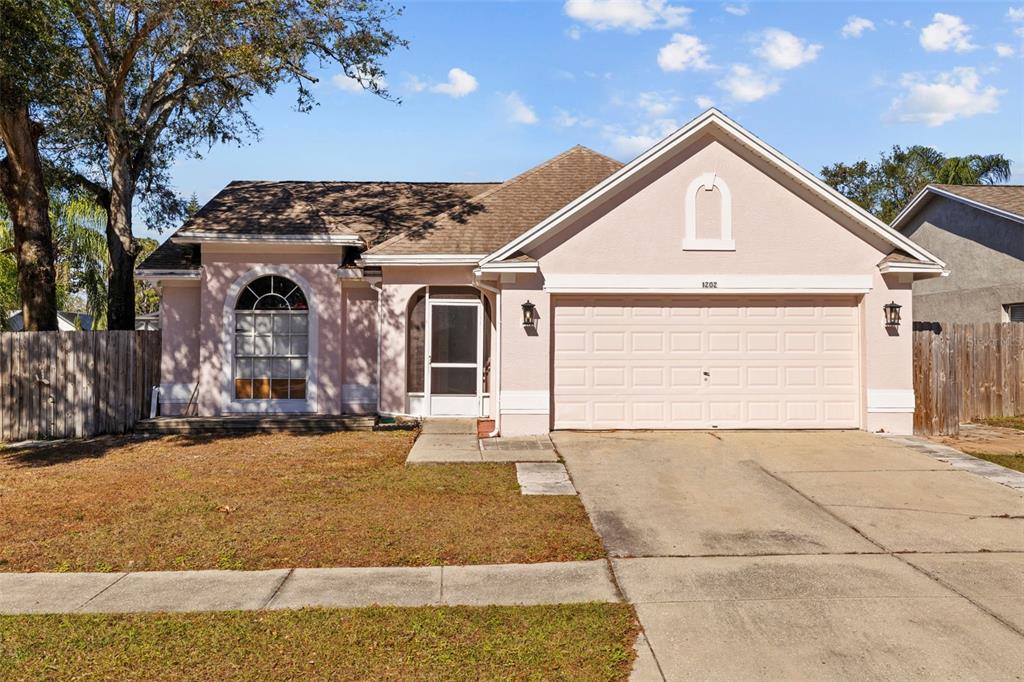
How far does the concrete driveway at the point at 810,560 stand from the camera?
4.68 meters

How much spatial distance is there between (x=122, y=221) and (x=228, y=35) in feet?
16.7

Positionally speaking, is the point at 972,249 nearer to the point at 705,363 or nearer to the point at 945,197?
the point at 945,197

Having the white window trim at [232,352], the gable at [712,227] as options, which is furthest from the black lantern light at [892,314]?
the white window trim at [232,352]

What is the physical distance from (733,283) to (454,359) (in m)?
5.57

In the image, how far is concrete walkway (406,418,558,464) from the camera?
1048cm

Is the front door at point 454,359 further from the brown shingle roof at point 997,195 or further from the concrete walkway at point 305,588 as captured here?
the brown shingle roof at point 997,195

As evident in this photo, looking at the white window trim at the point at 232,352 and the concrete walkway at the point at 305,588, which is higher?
the white window trim at the point at 232,352

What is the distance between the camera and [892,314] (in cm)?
1220

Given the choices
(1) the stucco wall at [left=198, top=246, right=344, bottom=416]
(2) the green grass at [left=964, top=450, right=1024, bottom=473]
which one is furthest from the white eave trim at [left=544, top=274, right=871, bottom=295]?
(1) the stucco wall at [left=198, top=246, right=344, bottom=416]

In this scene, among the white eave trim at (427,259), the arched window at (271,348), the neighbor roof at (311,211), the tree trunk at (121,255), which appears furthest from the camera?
the tree trunk at (121,255)

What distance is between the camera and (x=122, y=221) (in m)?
16.9

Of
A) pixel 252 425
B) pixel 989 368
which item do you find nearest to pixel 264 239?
pixel 252 425

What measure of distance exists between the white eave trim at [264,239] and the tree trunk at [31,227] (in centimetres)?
264

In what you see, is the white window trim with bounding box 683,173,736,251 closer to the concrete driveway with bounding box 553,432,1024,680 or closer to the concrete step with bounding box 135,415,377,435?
the concrete driveway with bounding box 553,432,1024,680
